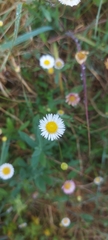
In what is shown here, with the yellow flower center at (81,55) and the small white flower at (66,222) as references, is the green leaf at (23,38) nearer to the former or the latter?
the yellow flower center at (81,55)

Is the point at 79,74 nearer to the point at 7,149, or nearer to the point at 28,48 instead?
the point at 28,48

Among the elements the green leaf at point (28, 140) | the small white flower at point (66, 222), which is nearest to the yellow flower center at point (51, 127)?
the green leaf at point (28, 140)

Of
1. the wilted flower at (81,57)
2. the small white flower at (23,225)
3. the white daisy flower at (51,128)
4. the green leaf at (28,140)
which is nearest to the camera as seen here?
the white daisy flower at (51,128)

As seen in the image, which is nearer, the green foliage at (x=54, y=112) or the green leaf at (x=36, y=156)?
the green leaf at (x=36, y=156)

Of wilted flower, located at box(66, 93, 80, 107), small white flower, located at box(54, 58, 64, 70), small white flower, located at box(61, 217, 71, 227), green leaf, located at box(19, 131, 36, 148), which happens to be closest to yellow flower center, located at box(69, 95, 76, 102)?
wilted flower, located at box(66, 93, 80, 107)

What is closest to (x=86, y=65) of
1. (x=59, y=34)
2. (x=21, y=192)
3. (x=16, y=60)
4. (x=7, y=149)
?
(x=59, y=34)

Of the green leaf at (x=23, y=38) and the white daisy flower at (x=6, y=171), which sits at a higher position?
the green leaf at (x=23, y=38)

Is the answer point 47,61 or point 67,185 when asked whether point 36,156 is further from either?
point 47,61

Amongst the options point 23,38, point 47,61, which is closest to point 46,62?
point 47,61
